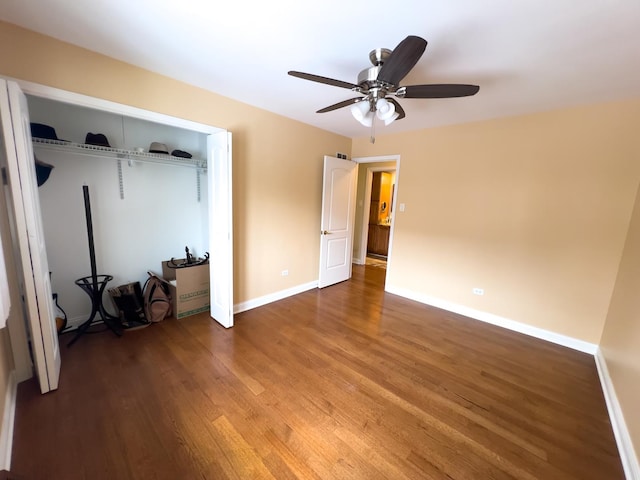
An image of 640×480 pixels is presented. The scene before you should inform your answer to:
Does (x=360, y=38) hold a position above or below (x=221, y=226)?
above

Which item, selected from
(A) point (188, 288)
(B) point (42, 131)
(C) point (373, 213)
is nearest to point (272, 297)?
(A) point (188, 288)

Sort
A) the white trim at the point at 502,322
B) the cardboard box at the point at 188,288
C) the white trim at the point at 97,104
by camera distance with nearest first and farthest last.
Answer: the white trim at the point at 97,104 < the white trim at the point at 502,322 < the cardboard box at the point at 188,288

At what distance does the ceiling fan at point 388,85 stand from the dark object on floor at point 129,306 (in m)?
2.76

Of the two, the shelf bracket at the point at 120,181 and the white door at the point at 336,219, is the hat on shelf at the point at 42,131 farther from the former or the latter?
the white door at the point at 336,219

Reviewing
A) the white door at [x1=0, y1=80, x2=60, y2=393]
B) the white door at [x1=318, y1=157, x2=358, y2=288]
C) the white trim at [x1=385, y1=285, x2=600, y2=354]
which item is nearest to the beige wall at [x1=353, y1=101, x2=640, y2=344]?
the white trim at [x1=385, y1=285, x2=600, y2=354]

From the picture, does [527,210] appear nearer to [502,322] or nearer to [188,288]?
[502,322]

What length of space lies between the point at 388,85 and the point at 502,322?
3051mm

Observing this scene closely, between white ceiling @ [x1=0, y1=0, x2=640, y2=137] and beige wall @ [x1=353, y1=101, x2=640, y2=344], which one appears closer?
white ceiling @ [x1=0, y1=0, x2=640, y2=137]

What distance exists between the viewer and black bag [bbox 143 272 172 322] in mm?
2785

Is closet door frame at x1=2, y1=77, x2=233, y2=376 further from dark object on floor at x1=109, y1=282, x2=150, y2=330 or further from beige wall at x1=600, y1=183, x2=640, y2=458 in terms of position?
beige wall at x1=600, y1=183, x2=640, y2=458

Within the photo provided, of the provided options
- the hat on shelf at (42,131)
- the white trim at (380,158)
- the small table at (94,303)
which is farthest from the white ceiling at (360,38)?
the small table at (94,303)

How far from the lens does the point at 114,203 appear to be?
2.78 meters

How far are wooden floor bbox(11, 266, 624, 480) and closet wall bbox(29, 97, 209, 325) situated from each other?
0.77 metres

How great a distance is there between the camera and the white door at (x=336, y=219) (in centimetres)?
388
